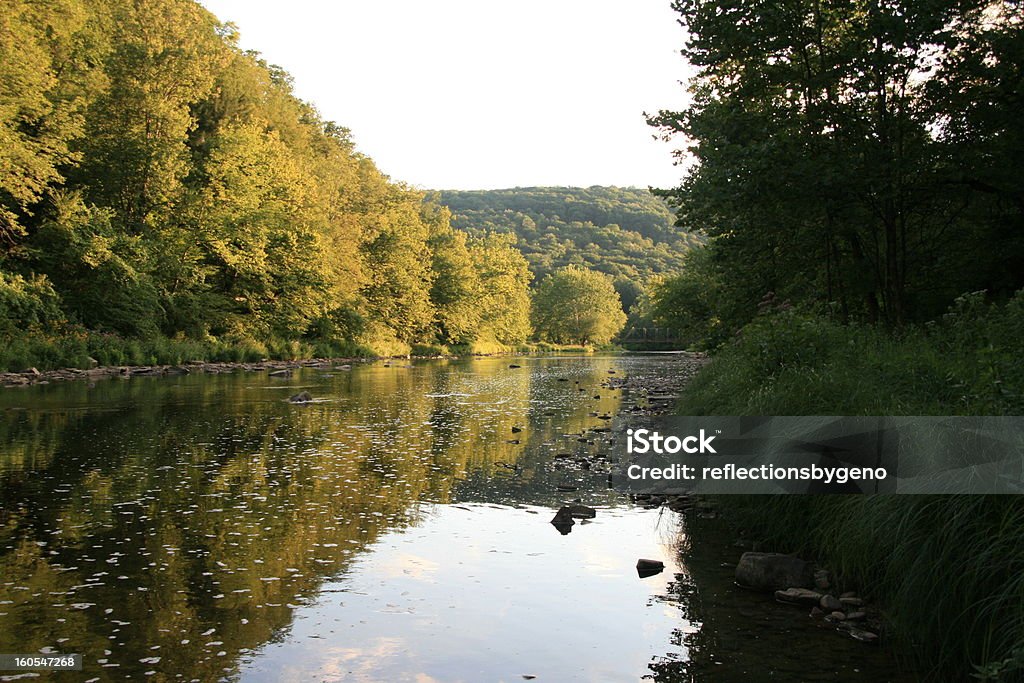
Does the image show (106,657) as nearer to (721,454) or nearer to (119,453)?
(721,454)

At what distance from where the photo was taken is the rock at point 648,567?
333 inches

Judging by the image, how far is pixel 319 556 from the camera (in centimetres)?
876

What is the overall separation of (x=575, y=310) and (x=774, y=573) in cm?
14462

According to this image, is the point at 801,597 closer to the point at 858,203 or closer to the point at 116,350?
the point at 858,203

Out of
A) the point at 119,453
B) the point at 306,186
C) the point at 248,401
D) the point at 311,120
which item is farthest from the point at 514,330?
the point at 119,453

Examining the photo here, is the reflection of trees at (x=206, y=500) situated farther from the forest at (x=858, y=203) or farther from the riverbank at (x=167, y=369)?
the riverbank at (x=167, y=369)

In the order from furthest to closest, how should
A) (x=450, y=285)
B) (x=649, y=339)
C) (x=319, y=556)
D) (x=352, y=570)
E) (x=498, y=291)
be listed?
(x=649, y=339) → (x=498, y=291) → (x=450, y=285) → (x=319, y=556) → (x=352, y=570)

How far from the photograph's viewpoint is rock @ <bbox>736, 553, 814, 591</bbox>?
25.7ft

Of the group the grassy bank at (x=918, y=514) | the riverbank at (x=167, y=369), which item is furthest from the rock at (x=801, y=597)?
the riverbank at (x=167, y=369)

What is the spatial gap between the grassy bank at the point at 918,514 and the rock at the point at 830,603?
0.90 feet

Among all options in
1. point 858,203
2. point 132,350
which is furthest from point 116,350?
point 858,203

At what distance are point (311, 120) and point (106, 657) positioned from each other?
254 ft

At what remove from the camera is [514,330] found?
11981 cm

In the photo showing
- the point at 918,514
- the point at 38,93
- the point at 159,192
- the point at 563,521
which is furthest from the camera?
the point at 159,192
